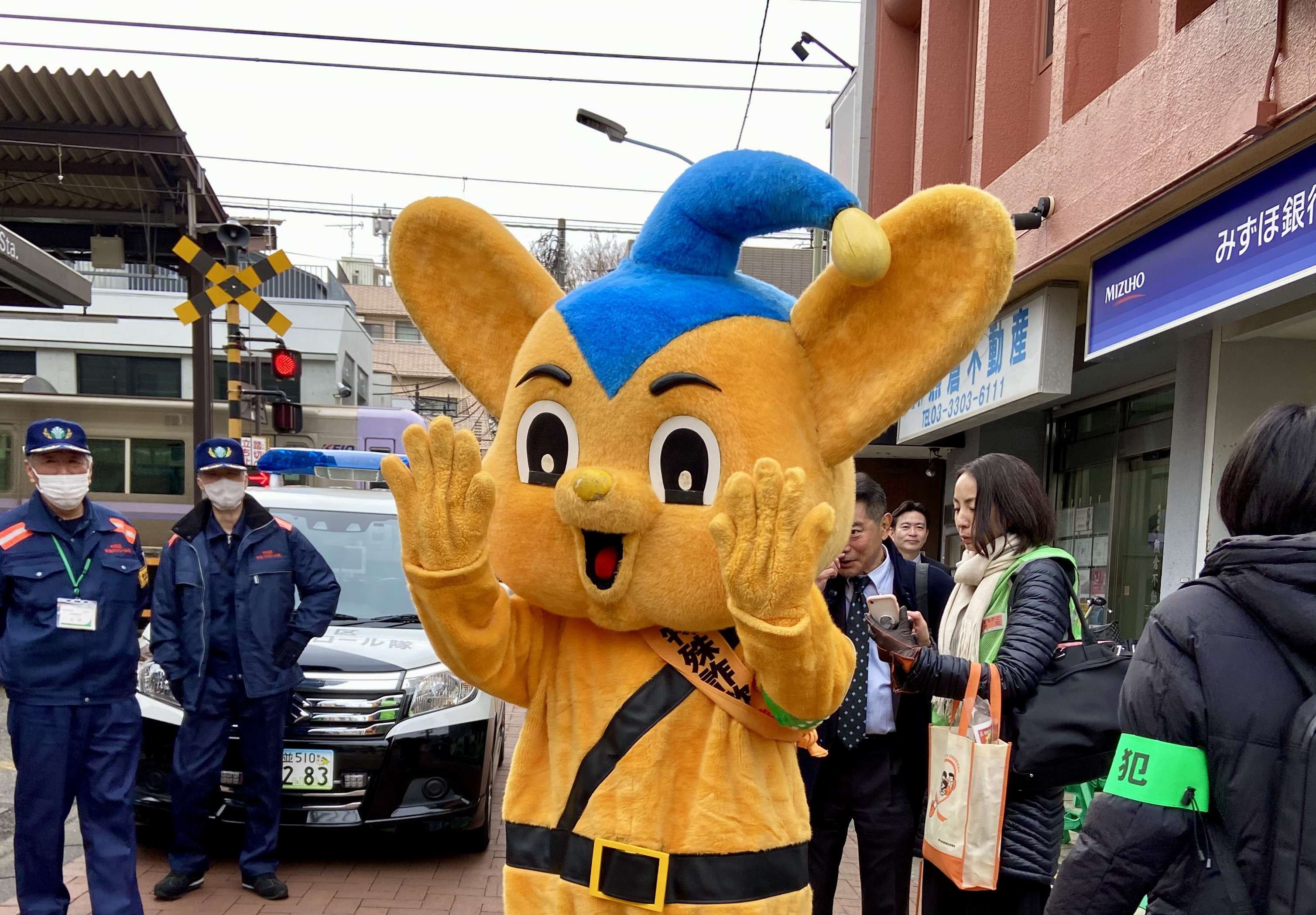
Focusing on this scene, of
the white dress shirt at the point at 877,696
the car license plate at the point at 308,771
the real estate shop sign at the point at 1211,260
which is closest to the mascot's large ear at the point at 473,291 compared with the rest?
the white dress shirt at the point at 877,696

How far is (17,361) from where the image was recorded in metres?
21.7

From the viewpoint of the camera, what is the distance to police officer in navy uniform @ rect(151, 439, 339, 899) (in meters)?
4.88

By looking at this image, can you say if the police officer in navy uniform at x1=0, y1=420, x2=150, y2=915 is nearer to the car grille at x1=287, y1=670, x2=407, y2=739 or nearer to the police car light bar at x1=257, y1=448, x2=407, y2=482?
the car grille at x1=287, y1=670, x2=407, y2=739

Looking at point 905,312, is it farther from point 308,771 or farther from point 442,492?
point 308,771

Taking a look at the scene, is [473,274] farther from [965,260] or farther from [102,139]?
[102,139]

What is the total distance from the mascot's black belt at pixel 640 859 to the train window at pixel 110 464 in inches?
706

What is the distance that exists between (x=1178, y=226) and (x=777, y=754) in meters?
4.50

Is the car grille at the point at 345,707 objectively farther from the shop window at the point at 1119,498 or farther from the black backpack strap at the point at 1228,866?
the shop window at the point at 1119,498

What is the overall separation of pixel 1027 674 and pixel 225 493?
390cm

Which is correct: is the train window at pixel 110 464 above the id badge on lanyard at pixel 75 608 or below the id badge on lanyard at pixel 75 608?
below

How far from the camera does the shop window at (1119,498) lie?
25.7 ft

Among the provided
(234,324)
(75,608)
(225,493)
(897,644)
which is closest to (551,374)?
(897,644)

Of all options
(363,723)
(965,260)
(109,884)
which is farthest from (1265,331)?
(109,884)

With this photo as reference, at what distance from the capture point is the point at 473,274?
111 inches
